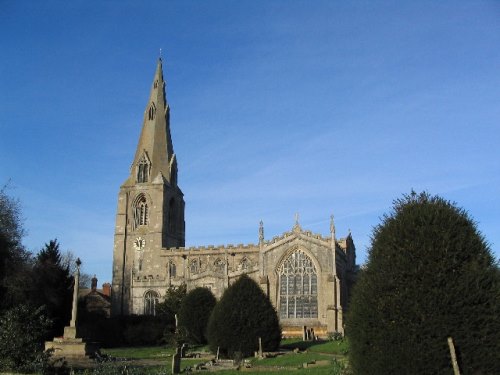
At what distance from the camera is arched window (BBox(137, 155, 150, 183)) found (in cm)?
7164

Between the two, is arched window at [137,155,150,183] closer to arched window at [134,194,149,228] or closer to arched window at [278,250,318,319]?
arched window at [134,194,149,228]

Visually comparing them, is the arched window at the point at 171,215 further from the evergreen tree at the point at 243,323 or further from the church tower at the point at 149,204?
the evergreen tree at the point at 243,323

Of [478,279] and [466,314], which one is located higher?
[478,279]

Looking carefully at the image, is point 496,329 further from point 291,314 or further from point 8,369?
point 291,314

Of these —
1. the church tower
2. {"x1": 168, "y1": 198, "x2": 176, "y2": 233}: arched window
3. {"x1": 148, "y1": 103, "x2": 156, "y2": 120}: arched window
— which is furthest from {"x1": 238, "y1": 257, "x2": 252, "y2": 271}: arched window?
{"x1": 148, "y1": 103, "x2": 156, "y2": 120}: arched window

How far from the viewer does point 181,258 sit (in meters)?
66.4

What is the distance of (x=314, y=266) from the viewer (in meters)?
51.8

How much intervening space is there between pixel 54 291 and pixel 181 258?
2263 cm

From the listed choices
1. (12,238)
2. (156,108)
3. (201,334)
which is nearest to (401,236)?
(201,334)

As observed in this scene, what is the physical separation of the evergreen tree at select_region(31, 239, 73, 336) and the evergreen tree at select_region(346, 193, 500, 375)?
3403 cm

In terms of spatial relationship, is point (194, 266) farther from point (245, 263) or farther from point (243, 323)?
point (243, 323)

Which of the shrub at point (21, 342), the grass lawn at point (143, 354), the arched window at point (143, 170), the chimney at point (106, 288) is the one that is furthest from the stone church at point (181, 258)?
the shrub at point (21, 342)

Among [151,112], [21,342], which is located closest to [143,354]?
[21,342]

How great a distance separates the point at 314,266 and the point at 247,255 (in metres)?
14.0
